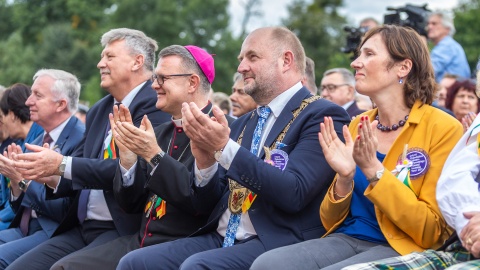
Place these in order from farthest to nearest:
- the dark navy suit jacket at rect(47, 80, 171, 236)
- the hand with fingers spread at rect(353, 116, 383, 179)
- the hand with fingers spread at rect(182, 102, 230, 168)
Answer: the dark navy suit jacket at rect(47, 80, 171, 236), the hand with fingers spread at rect(182, 102, 230, 168), the hand with fingers spread at rect(353, 116, 383, 179)

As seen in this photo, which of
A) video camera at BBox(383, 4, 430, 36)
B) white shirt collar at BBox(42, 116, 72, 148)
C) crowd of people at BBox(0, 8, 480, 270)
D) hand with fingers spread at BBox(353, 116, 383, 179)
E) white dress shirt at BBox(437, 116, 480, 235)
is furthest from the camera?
video camera at BBox(383, 4, 430, 36)

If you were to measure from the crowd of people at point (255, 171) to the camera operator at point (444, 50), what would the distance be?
4.21m

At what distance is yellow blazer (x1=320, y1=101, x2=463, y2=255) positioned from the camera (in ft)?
11.7

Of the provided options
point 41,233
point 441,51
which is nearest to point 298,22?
point 441,51

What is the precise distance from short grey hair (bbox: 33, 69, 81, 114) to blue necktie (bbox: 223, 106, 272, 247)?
7.67 ft

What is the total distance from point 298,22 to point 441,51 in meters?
37.1

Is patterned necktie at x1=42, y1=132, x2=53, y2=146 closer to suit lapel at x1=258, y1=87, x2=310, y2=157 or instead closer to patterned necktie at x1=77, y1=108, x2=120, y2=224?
patterned necktie at x1=77, y1=108, x2=120, y2=224

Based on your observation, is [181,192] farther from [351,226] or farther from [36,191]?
[36,191]

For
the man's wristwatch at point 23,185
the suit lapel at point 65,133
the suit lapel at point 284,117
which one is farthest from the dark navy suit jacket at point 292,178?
the suit lapel at point 65,133

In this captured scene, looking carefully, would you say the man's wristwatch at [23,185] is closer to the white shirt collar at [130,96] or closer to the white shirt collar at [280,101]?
the white shirt collar at [130,96]

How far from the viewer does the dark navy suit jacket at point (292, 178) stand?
3936mm

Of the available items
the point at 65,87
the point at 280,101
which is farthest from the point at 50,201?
the point at 280,101

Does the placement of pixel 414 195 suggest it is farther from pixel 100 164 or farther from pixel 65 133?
pixel 65 133

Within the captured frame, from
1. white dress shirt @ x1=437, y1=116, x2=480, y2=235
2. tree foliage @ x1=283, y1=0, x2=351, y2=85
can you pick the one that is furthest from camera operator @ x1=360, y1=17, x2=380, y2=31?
tree foliage @ x1=283, y1=0, x2=351, y2=85
